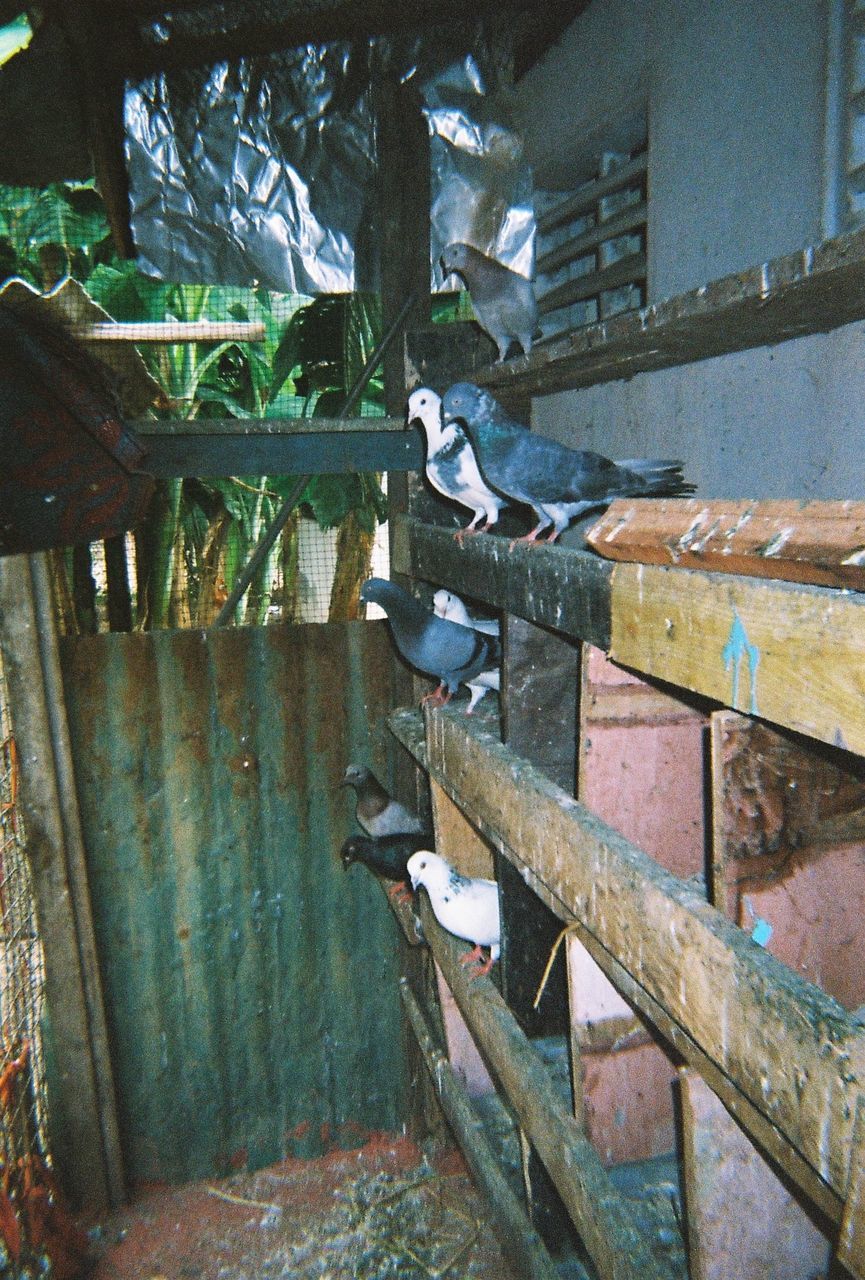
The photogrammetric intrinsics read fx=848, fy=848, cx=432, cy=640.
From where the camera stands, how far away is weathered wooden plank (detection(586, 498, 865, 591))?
2.91 feet

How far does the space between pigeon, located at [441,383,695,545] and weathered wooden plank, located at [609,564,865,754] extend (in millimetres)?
733

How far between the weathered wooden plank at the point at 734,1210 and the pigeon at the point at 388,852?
205 cm

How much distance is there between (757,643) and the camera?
39.7 inches

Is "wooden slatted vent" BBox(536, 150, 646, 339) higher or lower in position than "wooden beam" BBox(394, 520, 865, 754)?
higher

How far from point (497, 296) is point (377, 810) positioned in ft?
6.69

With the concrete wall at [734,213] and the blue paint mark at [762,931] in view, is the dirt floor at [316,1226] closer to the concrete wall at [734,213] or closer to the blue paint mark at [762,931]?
the blue paint mark at [762,931]

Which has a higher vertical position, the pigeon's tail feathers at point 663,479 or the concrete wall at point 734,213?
the concrete wall at point 734,213

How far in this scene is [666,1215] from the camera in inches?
66.1

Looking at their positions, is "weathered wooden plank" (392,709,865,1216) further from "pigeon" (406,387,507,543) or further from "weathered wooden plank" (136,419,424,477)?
"weathered wooden plank" (136,419,424,477)

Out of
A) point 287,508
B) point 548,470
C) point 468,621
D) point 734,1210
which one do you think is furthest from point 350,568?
point 734,1210

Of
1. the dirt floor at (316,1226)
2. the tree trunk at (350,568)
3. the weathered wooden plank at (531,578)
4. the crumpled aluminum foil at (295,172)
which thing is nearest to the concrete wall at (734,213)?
the crumpled aluminum foil at (295,172)

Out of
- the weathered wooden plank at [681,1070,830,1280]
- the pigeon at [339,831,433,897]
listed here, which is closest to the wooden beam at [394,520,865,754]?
the weathered wooden plank at [681,1070,830,1280]

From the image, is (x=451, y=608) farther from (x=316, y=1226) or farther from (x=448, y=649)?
(x=316, y=1226)

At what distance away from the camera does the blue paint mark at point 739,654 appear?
3.34 ft
